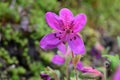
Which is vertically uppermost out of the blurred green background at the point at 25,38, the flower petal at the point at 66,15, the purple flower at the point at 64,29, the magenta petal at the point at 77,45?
the blurred green background at the point at 25,38

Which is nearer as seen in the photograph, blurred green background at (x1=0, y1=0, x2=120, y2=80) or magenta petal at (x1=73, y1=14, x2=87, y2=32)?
magenta petal at (x1=73, y1=14, x2=87, y2=32)

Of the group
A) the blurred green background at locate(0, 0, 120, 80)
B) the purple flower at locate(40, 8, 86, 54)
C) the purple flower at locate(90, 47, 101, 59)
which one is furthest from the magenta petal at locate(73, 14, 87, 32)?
the purple flower at locate(90, 47, 101, 59)

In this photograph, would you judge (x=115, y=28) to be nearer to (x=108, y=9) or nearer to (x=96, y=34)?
(x=108, y=9)

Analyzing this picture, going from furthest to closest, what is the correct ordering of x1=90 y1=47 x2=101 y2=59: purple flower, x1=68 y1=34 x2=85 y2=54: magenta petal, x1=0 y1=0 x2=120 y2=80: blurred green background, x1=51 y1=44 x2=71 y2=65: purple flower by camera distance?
x1=90 y1=47 x2=101 y2=59: purple flower < x1=0 y1=0 x2=120 y2=80: blurred green background < x1=51 y1=44 x2=71 y2=65: purple flower < x1=68 y1=34 x2=85 y2=54: magenta petal

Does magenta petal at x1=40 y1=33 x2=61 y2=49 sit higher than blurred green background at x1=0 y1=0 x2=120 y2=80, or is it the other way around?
blurred green background at x1=0 y1=0 x2=120 y2=80

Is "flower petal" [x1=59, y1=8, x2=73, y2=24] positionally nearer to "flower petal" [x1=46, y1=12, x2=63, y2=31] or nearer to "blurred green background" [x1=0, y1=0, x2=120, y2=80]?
"flower petal" [x1=46, y1=12, x2=63, y2=31]

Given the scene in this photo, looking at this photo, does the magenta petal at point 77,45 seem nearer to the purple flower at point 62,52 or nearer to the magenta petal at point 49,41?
the magenta petal at point 49,41

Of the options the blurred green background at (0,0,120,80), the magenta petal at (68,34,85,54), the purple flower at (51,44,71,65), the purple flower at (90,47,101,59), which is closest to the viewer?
the magenta petal at (68,34,85,54)

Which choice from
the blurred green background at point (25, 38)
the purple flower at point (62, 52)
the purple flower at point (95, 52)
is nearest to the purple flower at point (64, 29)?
the purple flower at point (62, 52)

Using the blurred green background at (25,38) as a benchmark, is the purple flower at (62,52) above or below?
below
